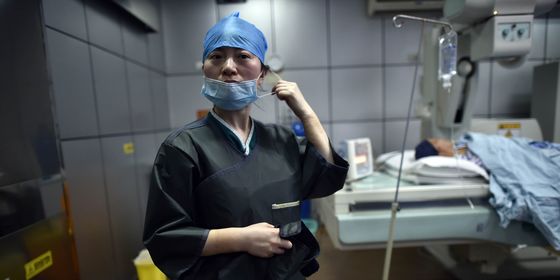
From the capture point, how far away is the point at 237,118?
805 millimetres

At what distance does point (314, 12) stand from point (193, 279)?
2.40 m

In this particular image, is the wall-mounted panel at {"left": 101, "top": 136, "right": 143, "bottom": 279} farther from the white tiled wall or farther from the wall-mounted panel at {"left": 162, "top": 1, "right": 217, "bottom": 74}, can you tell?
the wall-mounted panel at {"left": 162, "top": 1, "right": 217, "bottom": 74}

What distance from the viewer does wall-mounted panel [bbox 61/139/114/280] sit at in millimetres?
1256

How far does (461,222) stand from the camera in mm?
1280

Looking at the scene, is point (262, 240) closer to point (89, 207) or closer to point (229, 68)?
point (229, 68)

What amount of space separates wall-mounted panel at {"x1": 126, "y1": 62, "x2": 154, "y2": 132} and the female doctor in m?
1.43

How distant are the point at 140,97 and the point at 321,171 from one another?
1.76 meters

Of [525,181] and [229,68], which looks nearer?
[229,68]

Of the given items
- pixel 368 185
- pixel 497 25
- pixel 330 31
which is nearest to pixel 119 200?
pixel 368 185

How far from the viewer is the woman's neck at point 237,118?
0.80 meters

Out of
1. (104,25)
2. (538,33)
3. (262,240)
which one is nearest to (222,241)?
(262,240)

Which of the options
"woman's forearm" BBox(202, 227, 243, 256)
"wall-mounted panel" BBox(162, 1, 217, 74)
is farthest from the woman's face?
"wall-mounted panel" BBox(162, 1, 217, 74)

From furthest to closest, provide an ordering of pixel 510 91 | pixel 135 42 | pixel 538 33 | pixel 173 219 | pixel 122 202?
pixel 510 91 < pixel 135 42 < pixel 122 202 < pixel 538 33 < pixel 173 219

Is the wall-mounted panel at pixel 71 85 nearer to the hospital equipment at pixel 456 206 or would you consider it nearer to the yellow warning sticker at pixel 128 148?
the yellow warning sticker at pixel 128 148
